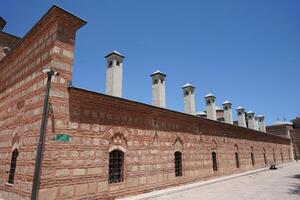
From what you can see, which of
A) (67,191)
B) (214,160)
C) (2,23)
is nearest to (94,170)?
(67,191)

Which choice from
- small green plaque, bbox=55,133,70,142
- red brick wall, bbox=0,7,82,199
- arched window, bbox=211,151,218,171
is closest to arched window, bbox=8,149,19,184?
red brick wall, bbox=0,7,82,199

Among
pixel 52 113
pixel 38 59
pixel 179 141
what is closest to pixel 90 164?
pixel 52 113

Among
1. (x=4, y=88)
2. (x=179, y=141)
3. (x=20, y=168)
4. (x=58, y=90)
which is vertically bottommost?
(x=20, y=168)

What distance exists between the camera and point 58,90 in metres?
6.27

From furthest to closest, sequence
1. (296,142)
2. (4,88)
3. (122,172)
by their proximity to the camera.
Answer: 1. (296,142)
2. (4,88)
3. (122,172)

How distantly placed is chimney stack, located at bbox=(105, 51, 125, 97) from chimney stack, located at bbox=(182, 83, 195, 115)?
573 centimetres

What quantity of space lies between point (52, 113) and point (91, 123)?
49.9 inches

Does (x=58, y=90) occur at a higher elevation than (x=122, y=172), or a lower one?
higher

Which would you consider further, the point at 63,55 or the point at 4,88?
the point at 4,88

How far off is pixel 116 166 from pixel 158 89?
543 cm

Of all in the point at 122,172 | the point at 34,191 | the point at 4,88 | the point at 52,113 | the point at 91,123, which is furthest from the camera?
the point at 4,88

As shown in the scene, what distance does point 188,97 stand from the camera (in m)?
14.4

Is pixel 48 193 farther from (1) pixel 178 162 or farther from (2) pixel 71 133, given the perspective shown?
(1) pixel 178 162

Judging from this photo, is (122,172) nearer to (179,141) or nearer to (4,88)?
(179,141)
